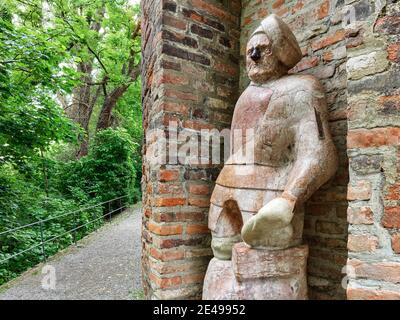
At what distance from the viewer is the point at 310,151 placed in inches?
59.6

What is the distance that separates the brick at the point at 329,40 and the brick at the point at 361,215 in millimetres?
1260

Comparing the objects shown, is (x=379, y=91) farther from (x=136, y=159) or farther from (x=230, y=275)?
(x=136, y=159)

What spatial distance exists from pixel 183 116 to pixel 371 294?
1640 millimetres

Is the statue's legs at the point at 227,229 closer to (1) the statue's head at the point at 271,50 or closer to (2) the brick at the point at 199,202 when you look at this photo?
(2) the brick at the point at 199,202

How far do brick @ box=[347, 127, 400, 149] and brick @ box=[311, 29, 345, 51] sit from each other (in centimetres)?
103

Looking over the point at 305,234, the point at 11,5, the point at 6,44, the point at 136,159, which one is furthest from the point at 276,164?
the point at 136,159

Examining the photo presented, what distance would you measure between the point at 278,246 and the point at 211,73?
1.50 m

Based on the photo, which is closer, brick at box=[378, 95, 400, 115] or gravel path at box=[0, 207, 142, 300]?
brick at box=[378, 95, 400, 115]

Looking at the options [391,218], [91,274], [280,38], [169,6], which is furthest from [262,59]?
[91,274]

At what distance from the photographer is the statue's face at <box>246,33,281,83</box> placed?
1762 millimetres

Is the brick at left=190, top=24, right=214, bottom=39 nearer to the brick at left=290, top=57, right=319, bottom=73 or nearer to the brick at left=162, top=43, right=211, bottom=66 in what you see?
the brick at left=162, top=43, right=211, bottom=66

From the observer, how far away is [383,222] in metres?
1.08

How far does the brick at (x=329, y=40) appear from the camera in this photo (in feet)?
6.27

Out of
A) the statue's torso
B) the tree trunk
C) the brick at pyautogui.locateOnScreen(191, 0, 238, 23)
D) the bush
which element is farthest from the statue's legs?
the tree trunk
